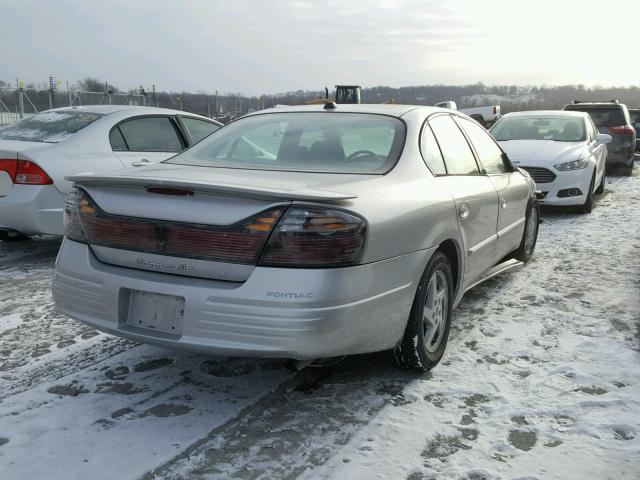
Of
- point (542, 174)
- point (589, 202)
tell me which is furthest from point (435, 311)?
point (589, 202)

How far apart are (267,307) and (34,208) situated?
3.84m

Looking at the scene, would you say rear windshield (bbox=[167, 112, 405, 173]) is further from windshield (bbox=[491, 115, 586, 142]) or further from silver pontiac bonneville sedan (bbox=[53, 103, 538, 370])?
windshield (bbox=[491, 115, 586, 142])

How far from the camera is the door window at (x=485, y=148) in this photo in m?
4.61

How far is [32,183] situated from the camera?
18.3 ft

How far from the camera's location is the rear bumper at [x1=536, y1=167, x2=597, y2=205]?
350 inches

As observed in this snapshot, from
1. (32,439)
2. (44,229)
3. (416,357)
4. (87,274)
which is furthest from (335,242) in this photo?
(44,229)

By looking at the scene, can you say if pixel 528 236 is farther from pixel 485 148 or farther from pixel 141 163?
pixel 141 163

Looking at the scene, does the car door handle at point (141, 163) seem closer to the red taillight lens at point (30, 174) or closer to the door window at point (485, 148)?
the red taillight lens at point (30, 174)

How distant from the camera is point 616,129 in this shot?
14.6 m

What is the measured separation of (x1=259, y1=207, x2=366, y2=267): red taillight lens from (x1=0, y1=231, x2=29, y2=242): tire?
17.0 feet

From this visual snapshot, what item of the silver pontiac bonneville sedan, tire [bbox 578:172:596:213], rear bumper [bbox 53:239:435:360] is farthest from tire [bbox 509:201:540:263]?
tire [bbox 578:172:596:213]

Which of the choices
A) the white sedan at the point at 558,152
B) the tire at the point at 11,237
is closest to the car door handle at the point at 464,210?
the tire at the point at 11,237

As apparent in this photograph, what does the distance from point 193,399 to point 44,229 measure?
3.31m

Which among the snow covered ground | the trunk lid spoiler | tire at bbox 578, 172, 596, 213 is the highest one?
the trunk lid spoiler
